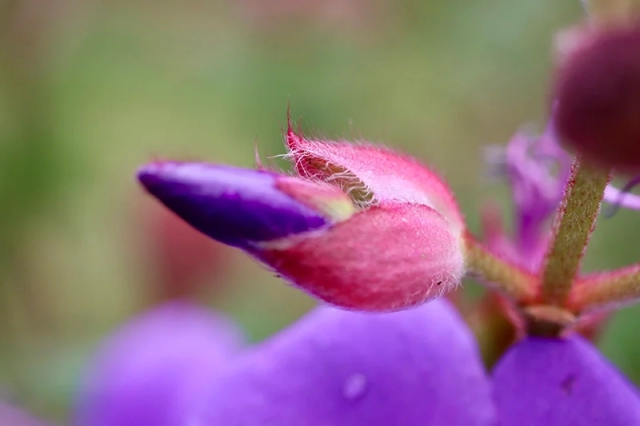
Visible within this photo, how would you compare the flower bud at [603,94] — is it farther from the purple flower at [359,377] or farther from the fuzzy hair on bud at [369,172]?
the purple flower at [359,377]

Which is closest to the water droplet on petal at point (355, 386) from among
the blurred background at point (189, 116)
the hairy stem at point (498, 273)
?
the hairy stem at point (498, 273)

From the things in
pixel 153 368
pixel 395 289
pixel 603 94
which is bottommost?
pixel 153 368

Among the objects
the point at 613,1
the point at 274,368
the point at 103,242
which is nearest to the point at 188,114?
the point at 103,242

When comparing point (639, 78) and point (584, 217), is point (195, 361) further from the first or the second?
point (639, 78)

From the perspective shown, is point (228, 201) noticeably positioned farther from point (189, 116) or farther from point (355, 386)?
point (189, 116)

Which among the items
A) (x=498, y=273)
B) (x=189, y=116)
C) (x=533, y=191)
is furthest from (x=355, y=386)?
(x=189, y=116)

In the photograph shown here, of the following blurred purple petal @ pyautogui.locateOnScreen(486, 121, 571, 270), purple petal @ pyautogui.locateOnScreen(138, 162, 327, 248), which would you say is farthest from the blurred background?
purple petal @ pyautogui.locateOnScreen(138, 162, 327, 248)

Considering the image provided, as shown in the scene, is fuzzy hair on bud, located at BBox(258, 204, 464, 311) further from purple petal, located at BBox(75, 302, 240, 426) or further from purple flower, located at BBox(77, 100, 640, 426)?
purple petal, located at BBox(75, 302, 240, 426)
